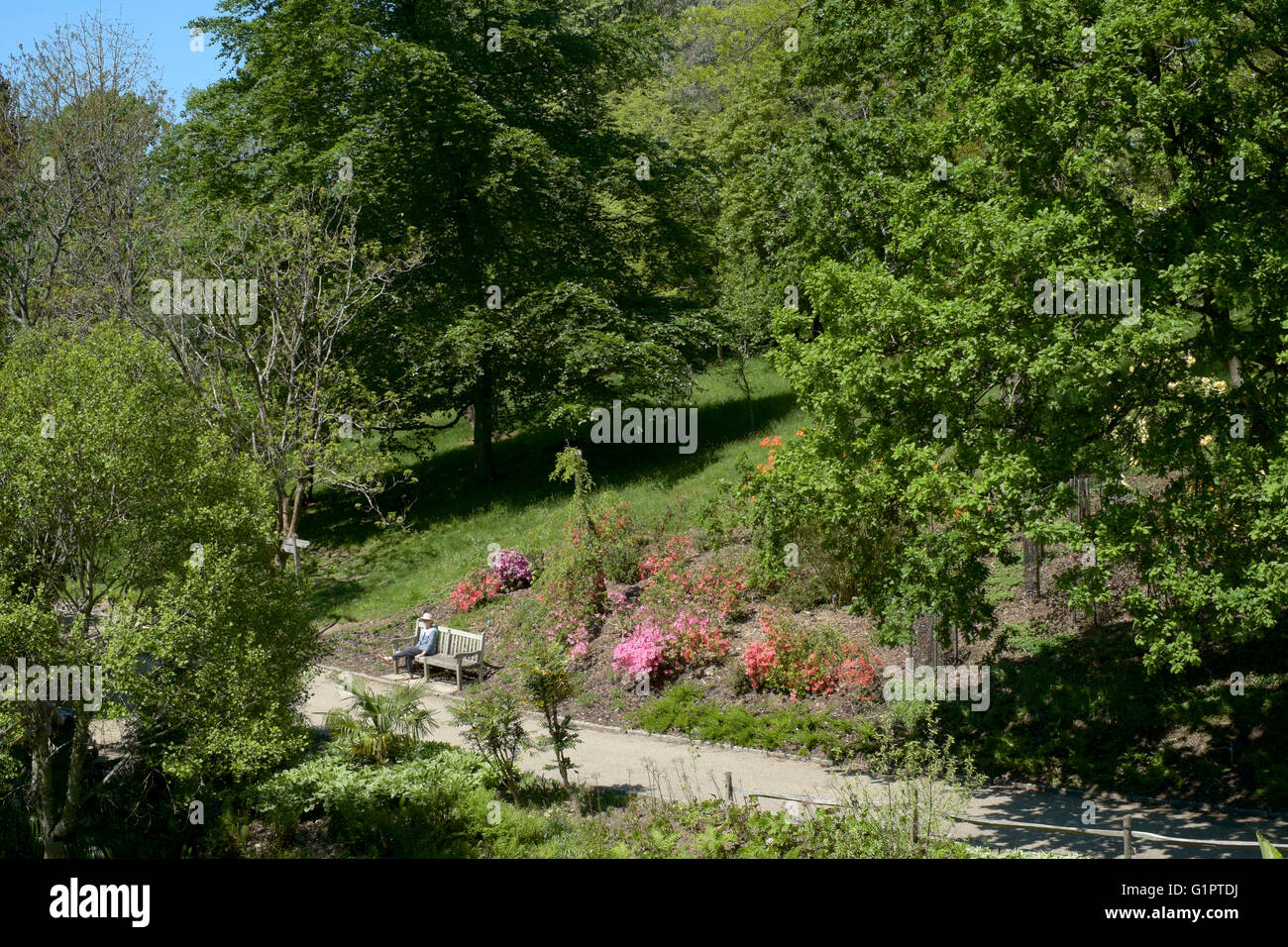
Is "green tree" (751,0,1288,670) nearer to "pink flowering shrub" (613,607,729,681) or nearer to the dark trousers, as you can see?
"pink flowering shrub" (613,607,729,681)

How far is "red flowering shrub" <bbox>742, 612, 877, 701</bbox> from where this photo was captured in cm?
1378

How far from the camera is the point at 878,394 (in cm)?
1064

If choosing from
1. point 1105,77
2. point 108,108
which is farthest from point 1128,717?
point 108,108

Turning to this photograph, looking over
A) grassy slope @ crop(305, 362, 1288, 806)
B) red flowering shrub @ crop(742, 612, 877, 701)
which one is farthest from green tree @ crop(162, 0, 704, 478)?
red flowering shrub @ crop(742, 612, 877, 701)

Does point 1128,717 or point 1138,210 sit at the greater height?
point 1138,210

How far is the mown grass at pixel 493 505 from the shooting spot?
67.8 ft

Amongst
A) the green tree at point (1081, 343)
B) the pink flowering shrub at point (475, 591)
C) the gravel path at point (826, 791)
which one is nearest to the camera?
the green tree at point (1081, 343)

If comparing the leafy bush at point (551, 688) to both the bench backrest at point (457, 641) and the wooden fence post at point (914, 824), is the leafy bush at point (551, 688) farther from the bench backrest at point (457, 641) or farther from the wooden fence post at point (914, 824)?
the bench backrest at point (457, 641)

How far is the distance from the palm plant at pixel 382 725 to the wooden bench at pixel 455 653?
2.36 m

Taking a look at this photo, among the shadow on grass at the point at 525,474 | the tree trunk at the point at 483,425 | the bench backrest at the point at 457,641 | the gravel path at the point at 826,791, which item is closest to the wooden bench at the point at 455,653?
the bench backrest at the point at 457,641

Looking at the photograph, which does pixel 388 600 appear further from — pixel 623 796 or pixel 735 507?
pixel 623 796

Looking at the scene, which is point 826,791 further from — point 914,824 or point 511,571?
point 511,571

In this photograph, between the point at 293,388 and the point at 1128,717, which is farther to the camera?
the point at 293,388

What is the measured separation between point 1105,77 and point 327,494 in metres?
23.1
